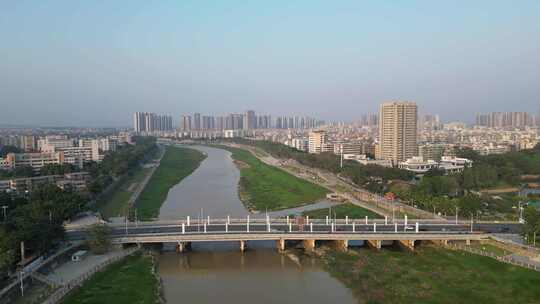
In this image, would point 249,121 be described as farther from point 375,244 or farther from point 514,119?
point 375,244

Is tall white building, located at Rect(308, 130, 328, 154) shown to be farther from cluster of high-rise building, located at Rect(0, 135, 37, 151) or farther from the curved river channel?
the curved river channel

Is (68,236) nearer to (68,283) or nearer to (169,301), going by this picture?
(68,283)

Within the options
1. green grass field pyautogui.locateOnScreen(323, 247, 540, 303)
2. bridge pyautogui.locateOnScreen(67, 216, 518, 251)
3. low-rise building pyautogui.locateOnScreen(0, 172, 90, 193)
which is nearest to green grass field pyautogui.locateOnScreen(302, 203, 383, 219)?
bridge pyautogui.locateOnScreen(67, 216, 518, 251)

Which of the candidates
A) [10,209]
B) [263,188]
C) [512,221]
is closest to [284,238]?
[512,221]

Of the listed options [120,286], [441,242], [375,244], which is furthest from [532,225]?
→ [120,286]

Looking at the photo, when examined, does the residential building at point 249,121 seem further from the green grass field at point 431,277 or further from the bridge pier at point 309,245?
the green grass field at point 431,277

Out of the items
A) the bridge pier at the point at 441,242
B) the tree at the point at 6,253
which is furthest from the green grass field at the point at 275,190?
the tree at the point at 6,253
